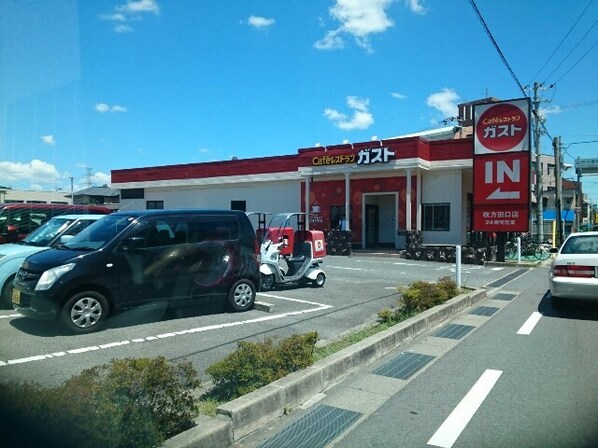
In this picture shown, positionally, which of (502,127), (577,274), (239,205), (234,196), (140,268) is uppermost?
(502,127)

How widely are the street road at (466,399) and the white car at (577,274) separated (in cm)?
115

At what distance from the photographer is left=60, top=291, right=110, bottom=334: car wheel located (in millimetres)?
7164

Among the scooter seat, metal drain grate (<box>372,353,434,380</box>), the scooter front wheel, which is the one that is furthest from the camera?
the scooter seat

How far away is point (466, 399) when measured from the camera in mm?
5066

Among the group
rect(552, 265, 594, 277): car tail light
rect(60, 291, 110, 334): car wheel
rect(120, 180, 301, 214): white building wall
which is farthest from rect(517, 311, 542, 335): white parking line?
rect(120, 180, 301, 214): white building wall

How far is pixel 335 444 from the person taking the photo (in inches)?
160

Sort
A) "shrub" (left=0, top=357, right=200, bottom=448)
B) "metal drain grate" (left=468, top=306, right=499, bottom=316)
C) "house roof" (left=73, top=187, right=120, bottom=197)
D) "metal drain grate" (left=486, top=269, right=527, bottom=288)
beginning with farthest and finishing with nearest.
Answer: "house roof" (left=73, top=187, right=120, bottom=197) → "metal drain grate" (left=486, top=269, right=527, bottom=288) → "metal drain grate" (left=468, top=306, right=499, bottom=316) → "shrub" (left=0, top=357, right=200, bottom=448)

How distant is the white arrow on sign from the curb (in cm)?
1542

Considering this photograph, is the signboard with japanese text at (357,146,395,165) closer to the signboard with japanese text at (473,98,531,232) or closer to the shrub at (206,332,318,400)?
the signboard with japanese text at (473,98,531,232)

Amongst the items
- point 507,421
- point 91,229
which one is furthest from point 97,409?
point 91,229

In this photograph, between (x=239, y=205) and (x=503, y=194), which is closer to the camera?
(x=503, y=194)

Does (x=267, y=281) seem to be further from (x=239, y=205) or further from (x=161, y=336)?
(x=239, y=205)

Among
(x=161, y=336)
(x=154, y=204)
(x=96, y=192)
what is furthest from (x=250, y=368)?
(x=96, y=192)

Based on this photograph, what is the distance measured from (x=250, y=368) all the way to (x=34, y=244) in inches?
274
